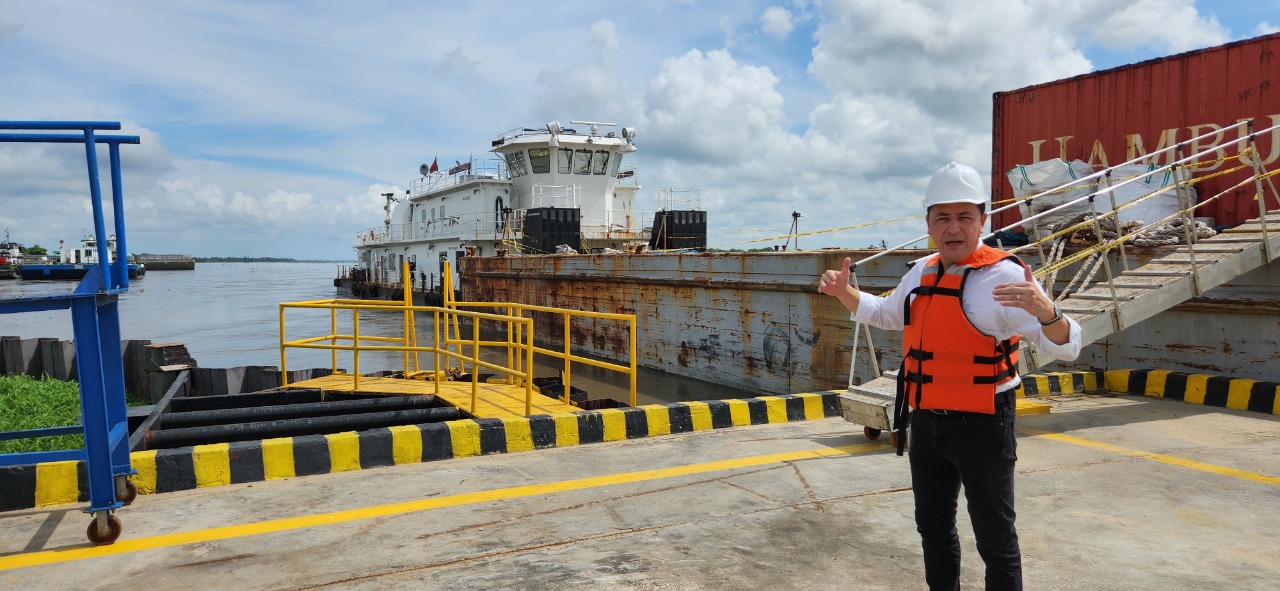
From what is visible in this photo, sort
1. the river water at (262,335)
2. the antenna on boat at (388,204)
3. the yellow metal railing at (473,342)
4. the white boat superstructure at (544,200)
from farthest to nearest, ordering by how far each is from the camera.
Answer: the antenna on boat at (388,204)
the white boat superstructure at (544,200)
the river water at (262,335)
the yellow metal railing at (473,342)

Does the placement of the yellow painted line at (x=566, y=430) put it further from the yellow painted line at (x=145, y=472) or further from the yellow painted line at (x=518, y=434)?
the yellow painted line at (x=145, y=472)

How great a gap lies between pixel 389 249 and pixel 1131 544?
123ft

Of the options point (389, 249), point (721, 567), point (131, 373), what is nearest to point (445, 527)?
point (721, 567)

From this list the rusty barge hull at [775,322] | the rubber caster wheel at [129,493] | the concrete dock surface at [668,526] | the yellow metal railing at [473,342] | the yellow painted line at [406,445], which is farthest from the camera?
the rusty barge hull at [775,322]

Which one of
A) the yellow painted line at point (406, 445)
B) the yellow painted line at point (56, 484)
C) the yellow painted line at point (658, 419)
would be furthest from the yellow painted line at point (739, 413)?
the yellow painted line at point (56, 484)

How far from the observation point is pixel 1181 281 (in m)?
6.19

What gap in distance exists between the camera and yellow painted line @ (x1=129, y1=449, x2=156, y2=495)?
4332mm

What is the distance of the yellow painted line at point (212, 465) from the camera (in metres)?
4.48

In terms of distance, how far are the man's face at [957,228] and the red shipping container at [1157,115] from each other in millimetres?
7106

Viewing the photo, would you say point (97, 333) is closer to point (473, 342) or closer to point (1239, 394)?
point (473, 342)

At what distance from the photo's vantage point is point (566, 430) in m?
5.48

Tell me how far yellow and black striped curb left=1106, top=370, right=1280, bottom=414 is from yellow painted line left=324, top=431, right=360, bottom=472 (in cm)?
703

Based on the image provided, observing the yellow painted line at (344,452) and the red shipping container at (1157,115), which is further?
the red shipping container at (1157,115)

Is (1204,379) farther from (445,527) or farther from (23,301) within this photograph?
(23,301)
